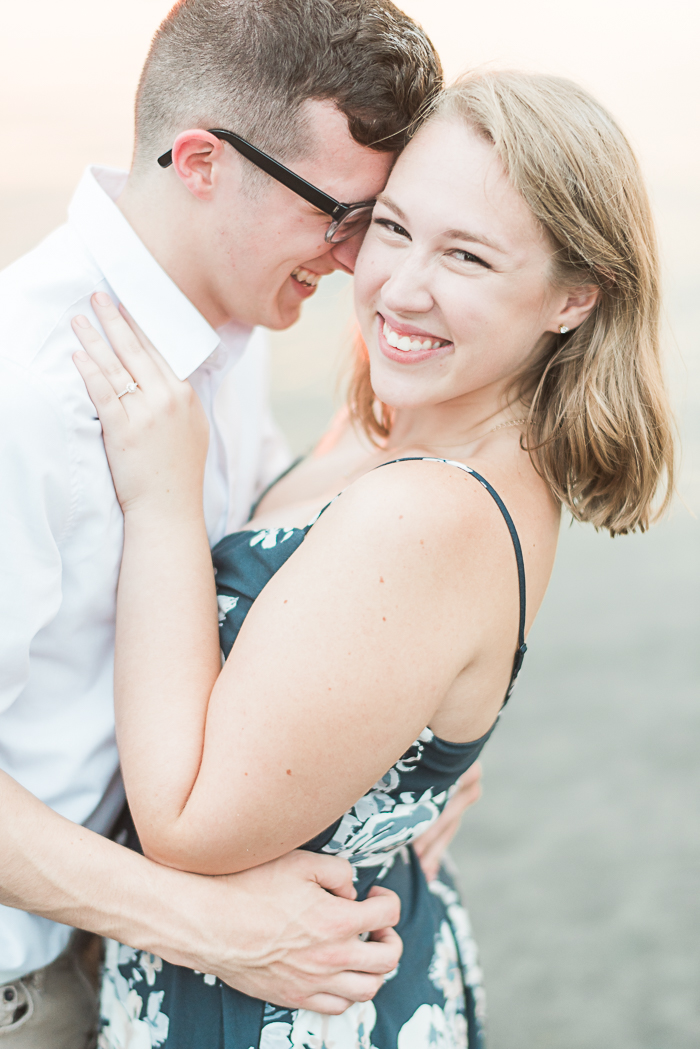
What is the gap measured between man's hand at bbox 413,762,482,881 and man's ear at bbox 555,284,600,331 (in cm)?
106

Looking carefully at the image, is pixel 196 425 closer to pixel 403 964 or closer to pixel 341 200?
pixel 341 200

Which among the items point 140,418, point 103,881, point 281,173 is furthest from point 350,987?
point 281,173

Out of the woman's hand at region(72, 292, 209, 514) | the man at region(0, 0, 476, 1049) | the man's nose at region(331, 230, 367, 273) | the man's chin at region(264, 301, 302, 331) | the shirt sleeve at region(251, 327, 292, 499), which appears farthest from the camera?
the shirt sleeve at region(251, 327, 292, 499)

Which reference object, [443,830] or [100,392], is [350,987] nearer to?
[443,830]

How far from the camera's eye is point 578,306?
65.1 inches

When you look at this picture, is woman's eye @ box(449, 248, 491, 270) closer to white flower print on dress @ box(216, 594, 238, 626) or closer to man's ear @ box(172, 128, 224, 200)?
man's ear @ box(172, 128, 224, 200)

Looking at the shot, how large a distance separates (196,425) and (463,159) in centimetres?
69

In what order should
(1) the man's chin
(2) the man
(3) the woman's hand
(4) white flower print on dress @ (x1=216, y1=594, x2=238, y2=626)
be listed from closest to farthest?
(2) the man → (3) the woman's hand → (4) white flower print on dress @ (x1=216, y1=594, x2=238, y2=626) → (1) the man's chin

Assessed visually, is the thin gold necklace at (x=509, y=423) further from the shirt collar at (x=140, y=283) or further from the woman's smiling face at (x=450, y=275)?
the shirt collar at (x=140, y=283)

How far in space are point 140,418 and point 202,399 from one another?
384 mm

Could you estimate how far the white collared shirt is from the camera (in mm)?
1357

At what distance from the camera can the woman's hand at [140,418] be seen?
59.2 inches

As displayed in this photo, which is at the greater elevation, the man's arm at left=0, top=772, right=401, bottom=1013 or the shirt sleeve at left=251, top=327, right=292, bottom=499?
the shirt sleeve at left=251, top=327, right=292, bottom=499

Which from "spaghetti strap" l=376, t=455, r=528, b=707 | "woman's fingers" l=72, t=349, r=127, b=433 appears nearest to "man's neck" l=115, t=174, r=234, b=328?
"woman's fingers" l=72, t=349, r=127, b=433
